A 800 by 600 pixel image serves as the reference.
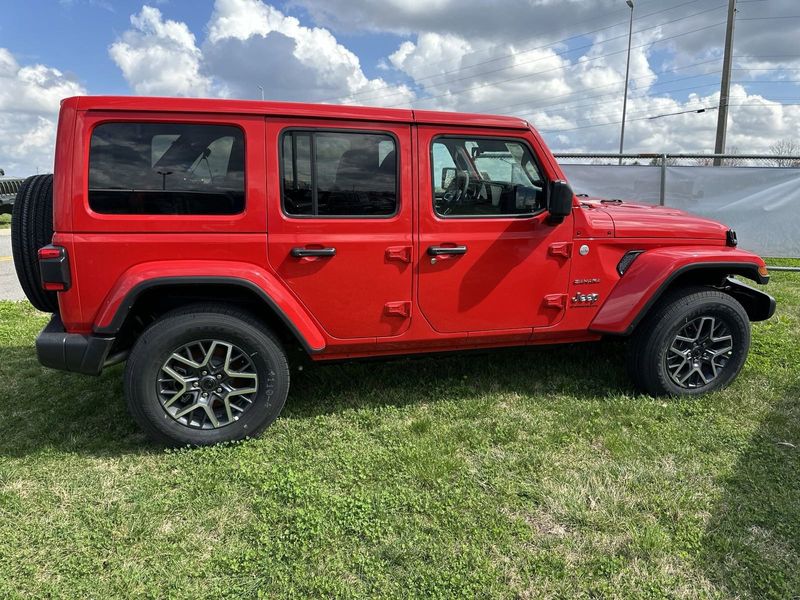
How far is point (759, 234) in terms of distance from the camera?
7.55 metres

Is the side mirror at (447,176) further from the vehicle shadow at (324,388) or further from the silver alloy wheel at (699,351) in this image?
the silver alloy wheel at (699,351)

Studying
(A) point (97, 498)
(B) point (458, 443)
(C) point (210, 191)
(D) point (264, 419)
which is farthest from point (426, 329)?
(A) point (97, 498)

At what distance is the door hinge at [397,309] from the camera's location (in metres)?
3.20

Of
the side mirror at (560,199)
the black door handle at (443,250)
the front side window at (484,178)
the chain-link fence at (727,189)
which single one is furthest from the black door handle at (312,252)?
the chain-link fence at (727,189)

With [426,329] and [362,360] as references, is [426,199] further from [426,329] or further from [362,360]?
[362,360]

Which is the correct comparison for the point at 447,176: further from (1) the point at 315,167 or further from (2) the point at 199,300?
(2) the point at 199,300

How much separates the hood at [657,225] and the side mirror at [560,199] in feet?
1.61

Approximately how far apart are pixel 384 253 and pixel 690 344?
7.21ft

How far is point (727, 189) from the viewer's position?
7.45 metres

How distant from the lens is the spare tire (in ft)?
9.74

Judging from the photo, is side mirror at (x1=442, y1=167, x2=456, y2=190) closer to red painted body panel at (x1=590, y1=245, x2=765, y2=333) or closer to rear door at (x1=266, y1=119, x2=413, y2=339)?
rear door at (x1=266, y1=119, x2=413, y2=339)

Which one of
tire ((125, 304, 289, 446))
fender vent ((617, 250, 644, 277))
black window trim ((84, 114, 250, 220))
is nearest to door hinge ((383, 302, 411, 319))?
tire ((125, 304, 289, 446))

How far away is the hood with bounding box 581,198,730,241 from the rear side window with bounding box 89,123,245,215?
239 centimetres

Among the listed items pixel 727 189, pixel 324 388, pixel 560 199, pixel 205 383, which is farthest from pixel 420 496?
pixel 727 189
